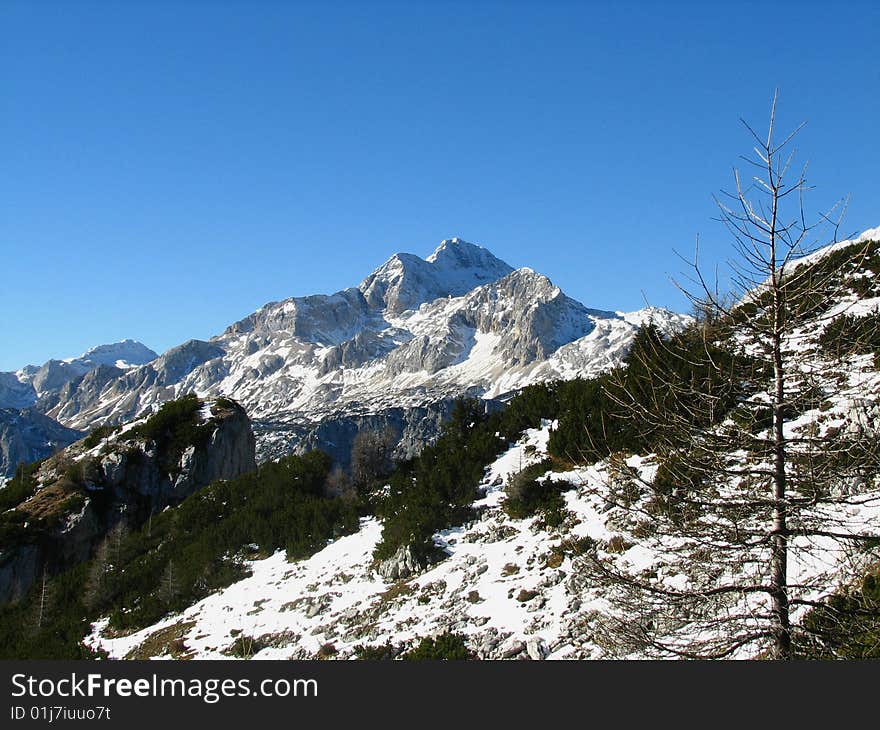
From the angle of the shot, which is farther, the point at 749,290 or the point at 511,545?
the point at 511,545

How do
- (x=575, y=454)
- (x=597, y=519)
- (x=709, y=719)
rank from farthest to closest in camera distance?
(x=575, y=454) < (x=597, y=519) < (x=709, y=719)

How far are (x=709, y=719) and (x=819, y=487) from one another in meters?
2.94

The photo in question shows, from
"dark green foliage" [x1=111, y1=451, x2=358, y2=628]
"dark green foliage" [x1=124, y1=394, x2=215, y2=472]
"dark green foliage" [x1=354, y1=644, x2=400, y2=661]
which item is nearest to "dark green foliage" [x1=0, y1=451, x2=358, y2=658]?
"dark green foliage" [x1=111, y1=451, x2=358, y2=628]

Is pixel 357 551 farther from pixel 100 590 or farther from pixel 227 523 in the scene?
pixel 100 590

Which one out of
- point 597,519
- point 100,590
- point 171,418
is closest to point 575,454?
point 597,519

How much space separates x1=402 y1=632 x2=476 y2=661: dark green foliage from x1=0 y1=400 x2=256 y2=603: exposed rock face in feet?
98.5

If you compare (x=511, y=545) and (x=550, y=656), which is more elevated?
(x=511, y=545)

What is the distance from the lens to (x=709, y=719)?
6.16 metres

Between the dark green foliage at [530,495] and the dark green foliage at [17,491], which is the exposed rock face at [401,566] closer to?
the dark green foliage at [530,495]

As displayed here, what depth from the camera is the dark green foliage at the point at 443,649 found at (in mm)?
14073

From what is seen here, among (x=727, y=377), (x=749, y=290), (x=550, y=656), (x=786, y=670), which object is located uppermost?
(x=749, y=290)

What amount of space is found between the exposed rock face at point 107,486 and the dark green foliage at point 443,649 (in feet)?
98.5

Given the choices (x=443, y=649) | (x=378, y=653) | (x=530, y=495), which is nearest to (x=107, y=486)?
(x=530, y=495)

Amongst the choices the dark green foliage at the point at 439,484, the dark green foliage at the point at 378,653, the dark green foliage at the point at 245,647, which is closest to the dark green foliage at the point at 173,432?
the dark green foliage at the point at 439,484
